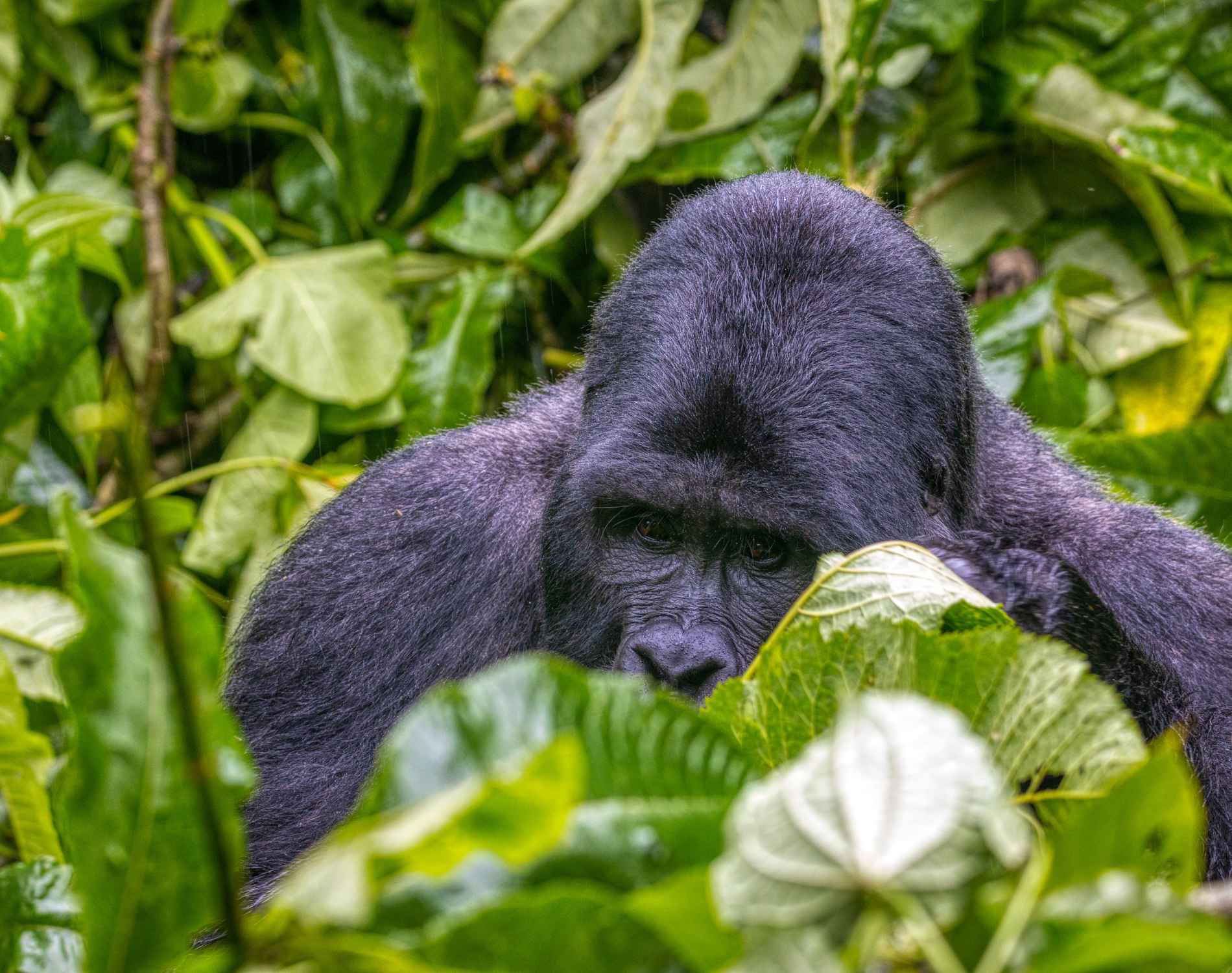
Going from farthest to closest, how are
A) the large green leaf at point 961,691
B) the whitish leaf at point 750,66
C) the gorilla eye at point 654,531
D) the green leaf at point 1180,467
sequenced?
the whitish leaf at point 750,66
the green leaf at point 1180,467
the gorilla eye at point 654,531
the large green leaf at point 961,691

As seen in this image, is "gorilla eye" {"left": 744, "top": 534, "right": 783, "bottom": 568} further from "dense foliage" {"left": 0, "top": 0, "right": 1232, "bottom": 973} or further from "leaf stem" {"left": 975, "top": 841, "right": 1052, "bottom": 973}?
"leaf stem" {"left": 975, "top": 841, "right": 1052, "bottom": 973}

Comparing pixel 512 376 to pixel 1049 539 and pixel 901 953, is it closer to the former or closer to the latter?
pixel 1049 539

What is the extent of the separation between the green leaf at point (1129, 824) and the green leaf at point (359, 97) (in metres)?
3.78

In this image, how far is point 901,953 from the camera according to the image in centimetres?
77

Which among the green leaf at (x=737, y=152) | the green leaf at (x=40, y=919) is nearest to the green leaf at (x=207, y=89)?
the green leaf at (x=737, y=152)

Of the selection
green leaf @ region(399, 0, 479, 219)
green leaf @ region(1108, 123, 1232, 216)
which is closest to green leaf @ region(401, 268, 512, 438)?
green leaf @ region(399, 0, 479, 219)

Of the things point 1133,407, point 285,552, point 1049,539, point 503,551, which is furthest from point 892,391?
point 1133,407

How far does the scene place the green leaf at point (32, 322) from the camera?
8.63ft

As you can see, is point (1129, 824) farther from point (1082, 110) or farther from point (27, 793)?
point (1082, 110)

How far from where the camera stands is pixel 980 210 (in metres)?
4.32

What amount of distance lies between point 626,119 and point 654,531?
1.97m

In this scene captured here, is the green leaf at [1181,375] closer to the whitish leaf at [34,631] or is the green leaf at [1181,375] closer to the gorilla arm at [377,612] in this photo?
the gorilla arm at [377,612]

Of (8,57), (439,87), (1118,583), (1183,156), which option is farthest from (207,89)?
(1118,583)

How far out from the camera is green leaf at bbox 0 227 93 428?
A: 104 inches
